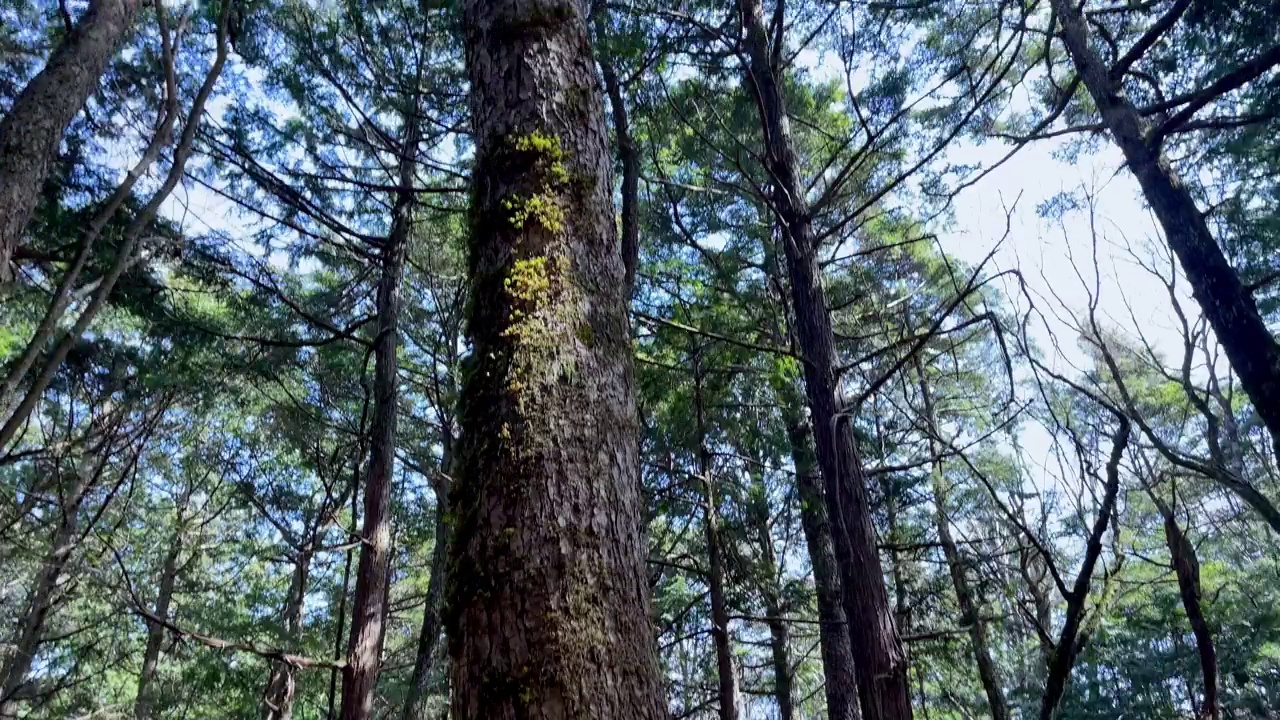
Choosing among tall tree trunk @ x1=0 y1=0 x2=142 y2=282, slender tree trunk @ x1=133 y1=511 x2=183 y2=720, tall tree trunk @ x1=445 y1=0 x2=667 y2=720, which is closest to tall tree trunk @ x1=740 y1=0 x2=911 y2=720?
A: tall tree trunk @ x1=445 y1=0 x2=667 y2=720

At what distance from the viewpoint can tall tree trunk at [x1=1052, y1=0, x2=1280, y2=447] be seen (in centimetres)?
517

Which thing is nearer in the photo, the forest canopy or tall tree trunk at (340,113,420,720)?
the forest canopy

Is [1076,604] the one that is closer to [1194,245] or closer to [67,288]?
[67,288]

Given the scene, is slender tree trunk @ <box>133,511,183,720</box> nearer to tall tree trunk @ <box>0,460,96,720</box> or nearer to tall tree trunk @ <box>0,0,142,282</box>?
tall tree trunk @ <box>0,460,96,720</box>

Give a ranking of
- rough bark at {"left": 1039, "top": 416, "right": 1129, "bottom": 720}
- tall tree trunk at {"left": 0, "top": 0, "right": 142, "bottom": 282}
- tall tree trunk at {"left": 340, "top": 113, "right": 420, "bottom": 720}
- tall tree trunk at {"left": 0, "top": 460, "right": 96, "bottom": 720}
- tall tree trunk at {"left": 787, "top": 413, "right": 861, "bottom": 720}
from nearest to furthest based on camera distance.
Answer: rough bark at {"left": 1039, "top": 416, "right": 1129, "bottom": 720} → tall tree trunk at {"left": 0, "top": 0, "right": 142, "bottom": 282} → tall tree trunk at {"left": 340, "top": 113, "right": 420, "bottom": 720} → tall tree trunk at {"left": 0, "top": 460, "right": 96, "bottom": 720} → tall tree trunk at {"left": 787, "top": 413, "right": 861, "bottom": 720}

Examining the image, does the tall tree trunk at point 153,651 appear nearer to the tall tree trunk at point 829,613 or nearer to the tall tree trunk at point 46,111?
the tall tree trunk at point 46,111

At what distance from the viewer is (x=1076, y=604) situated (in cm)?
179

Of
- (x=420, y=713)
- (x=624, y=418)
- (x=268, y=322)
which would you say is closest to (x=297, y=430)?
(x=268, y=322)

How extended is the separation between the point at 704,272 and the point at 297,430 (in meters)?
4.80

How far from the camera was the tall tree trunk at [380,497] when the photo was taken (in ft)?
16.4

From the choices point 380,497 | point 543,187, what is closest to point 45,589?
point 380,497

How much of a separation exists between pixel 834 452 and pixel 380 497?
3.83 metres

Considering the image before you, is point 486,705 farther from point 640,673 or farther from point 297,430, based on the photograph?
point 297,430

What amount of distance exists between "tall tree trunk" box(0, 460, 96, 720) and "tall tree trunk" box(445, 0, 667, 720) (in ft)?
16.3
